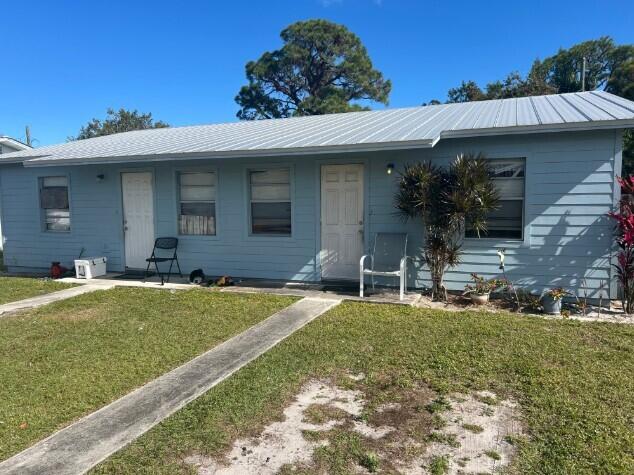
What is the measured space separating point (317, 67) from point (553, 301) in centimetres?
2659

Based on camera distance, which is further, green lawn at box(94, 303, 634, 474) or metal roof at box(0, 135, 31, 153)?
metal roof at box(0, 135, 31, 153)

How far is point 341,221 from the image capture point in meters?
8.05

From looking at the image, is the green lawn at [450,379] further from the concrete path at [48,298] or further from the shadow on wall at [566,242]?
the concrete path at [48,298]

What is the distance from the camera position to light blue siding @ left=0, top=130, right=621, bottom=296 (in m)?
6.48

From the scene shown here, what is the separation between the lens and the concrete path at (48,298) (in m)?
6.88

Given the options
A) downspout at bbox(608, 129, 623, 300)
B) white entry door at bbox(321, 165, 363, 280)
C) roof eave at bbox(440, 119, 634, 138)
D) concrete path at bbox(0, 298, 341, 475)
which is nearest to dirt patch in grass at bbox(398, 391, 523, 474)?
concrete path at bbox(0, 298, 341, 475)

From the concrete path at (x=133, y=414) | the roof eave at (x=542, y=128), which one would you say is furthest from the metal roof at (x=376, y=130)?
the concrete path at (x=133, y=414)

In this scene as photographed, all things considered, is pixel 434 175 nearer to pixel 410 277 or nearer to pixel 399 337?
pixel 410 277

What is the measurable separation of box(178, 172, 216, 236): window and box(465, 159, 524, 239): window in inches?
202

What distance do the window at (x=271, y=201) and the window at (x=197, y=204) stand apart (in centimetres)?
87

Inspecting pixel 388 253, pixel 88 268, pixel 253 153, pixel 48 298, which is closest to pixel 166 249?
pixel 88 268

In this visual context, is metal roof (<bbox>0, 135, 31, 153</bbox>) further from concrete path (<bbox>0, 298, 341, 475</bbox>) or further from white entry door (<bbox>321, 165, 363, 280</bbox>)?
concrete path (<bbox>0, 298, 341, 475</bbox>)

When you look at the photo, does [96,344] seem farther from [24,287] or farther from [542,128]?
[542,128]

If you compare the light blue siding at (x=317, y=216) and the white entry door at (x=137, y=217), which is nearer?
the light blue siding at (x=317, y=216)
